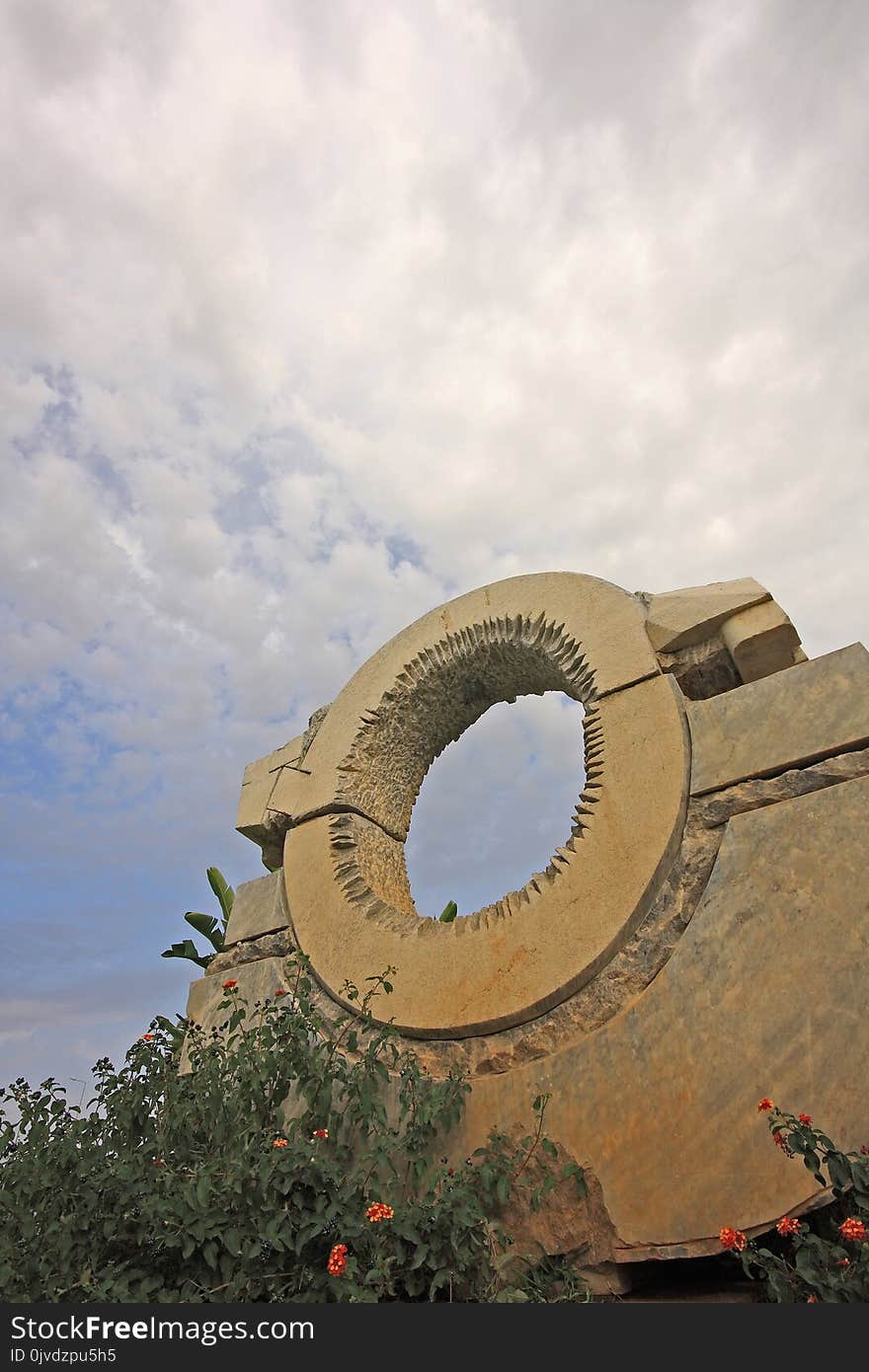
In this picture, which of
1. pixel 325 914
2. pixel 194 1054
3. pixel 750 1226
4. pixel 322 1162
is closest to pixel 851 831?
pixel 750 1226

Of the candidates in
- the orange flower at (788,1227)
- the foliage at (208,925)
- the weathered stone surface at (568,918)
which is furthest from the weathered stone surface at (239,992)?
the foliage at (208,925)

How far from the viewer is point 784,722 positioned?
2.59 metres

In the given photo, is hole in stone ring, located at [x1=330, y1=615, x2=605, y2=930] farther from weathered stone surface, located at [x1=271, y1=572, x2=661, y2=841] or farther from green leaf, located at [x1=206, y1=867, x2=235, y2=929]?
green leaf, located at [x1=206, y1=867, x2=235, y2=929]

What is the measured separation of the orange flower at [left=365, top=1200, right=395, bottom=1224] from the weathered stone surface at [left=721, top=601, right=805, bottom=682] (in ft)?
6.66

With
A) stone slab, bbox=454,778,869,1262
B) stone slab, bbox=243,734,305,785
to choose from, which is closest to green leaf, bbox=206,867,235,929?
stone slab, bbox=243,734,305,785

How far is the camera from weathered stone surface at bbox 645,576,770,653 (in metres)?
2.97

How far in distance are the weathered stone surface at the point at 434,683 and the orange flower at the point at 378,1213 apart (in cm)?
185

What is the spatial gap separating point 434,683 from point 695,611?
133 cm

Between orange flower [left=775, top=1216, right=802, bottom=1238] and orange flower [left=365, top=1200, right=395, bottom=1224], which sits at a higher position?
orange flower [left=365, top=1200, right=395, bottom=1224]

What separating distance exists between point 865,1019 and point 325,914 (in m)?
2.05

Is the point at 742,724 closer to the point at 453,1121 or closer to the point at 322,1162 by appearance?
the point at 453,1121

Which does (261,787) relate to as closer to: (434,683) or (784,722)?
(434,683)

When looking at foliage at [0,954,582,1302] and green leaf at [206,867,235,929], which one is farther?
green leaf at [206,867,235,929]

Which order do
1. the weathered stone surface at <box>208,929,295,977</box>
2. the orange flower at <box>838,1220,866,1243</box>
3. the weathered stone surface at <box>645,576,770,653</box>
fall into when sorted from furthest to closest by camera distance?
the weathered stone surface at <box>208,929,295,977</box> < the weathered stone surface at <box>645,576,770,653</box> < the orange flower at <box>838,1220,866,1243</box>
